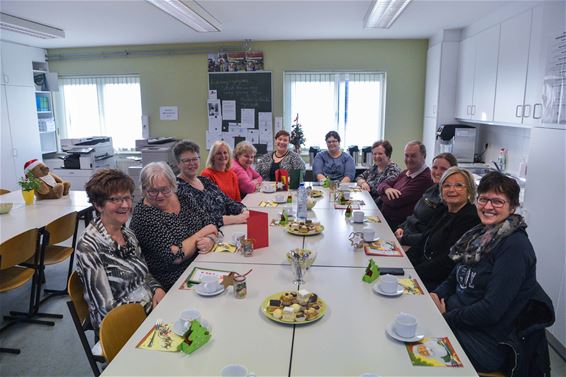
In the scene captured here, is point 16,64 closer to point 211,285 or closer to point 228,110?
point 228,110

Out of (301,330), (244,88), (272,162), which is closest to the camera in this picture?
(301,330)

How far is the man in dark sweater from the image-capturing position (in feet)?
10.6

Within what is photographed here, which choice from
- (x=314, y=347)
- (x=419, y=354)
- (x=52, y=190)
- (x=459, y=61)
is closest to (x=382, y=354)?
(x=419, y=354)

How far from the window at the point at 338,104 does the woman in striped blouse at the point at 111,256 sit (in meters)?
4.25

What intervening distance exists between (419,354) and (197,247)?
1.33 meters

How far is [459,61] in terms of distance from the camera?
15.9ft

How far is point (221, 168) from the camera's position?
3.44m

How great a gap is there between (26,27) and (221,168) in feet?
9.47

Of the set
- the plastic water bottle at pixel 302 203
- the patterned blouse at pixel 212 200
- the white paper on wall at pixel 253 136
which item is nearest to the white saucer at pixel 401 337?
the plastic water bottle at pixel 302 203

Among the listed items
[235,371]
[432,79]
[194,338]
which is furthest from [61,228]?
[432,79]

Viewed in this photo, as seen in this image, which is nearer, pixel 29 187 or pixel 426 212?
pixel 426 212

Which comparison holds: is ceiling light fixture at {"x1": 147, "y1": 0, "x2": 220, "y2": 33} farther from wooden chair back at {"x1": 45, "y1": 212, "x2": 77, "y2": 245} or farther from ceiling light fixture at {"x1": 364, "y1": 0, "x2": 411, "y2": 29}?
wooden chair back at {"x1": 45, "y1": 212, "x2": 77, "y2": 245}

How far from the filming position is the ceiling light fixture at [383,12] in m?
3.50

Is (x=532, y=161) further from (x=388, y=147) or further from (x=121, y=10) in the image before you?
(x=121, y=10)
